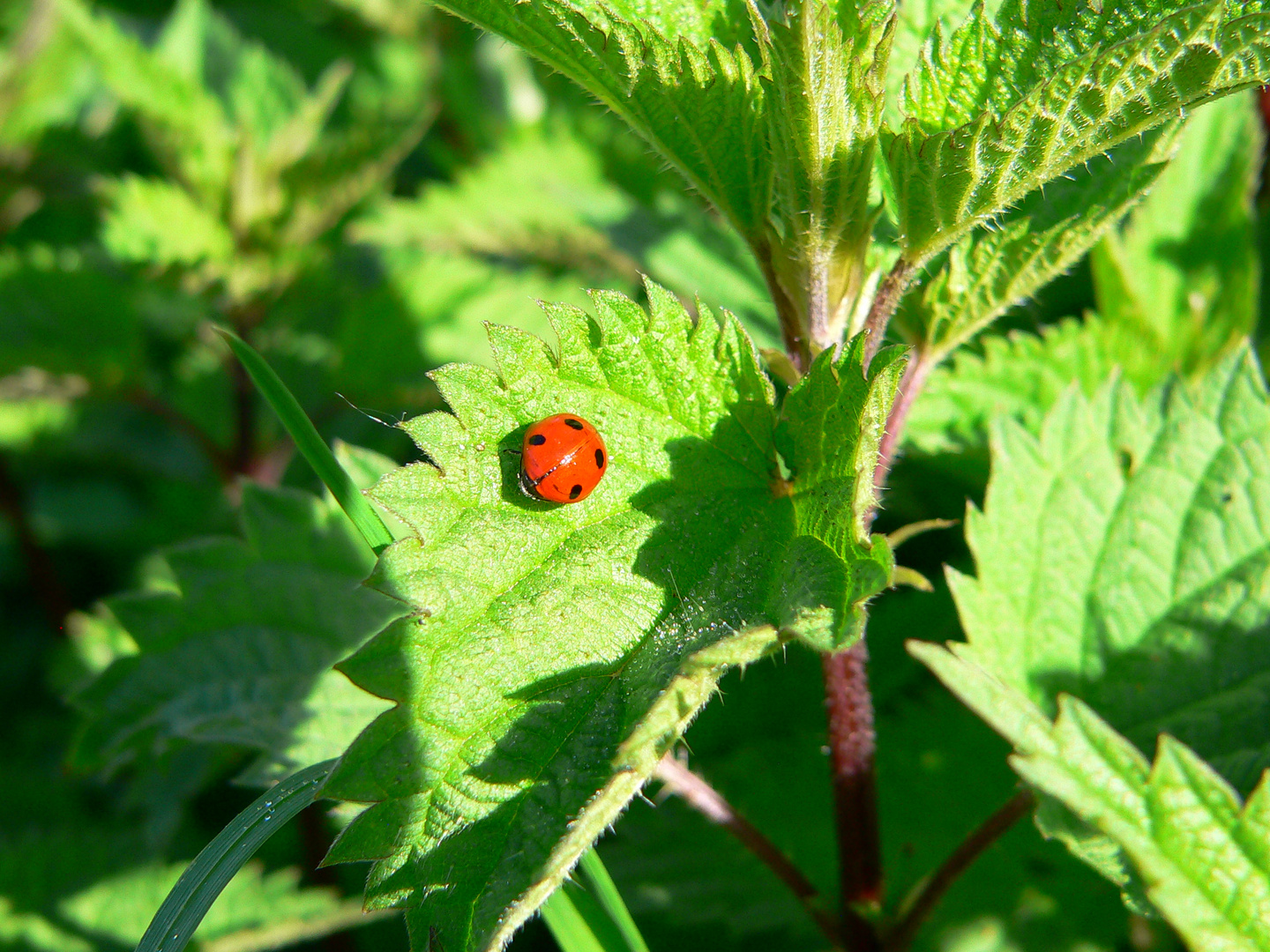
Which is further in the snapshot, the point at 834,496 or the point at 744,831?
the point at 744,831

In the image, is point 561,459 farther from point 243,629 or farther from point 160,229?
point 160,229

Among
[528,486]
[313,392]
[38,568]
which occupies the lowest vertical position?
[528,486]

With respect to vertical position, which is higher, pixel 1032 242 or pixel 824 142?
pixel 824 142

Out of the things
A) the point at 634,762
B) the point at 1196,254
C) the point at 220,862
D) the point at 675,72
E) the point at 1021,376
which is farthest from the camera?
the point at 1196,254

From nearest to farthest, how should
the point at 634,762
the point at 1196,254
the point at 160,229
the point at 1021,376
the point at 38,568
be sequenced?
the point at 634,762
the point at 1021,376
the point at 1196,254
the point at 160,229
the point at 38,568

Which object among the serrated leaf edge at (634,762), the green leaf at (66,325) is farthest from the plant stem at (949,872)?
the green leaf at (66,325)

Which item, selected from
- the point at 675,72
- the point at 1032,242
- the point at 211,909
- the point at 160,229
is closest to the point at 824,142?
the point at 675,72
